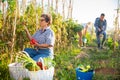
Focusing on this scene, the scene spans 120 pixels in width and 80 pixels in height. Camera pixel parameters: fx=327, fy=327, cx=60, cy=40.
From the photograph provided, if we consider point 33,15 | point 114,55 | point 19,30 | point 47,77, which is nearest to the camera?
point 47,77

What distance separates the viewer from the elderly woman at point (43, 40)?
657 centimetres

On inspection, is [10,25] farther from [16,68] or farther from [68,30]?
[68,30]

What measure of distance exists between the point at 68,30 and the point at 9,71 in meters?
6.05

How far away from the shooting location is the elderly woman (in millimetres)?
6570

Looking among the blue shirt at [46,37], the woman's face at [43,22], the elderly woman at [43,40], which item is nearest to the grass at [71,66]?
the elderly woman at [43,40]

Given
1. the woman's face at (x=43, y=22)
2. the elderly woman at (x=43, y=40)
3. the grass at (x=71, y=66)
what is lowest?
the grass at (x=71, y=66)

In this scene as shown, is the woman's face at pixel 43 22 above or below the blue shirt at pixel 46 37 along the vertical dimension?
above

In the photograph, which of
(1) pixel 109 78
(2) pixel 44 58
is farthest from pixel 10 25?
(1) pixel 109 78

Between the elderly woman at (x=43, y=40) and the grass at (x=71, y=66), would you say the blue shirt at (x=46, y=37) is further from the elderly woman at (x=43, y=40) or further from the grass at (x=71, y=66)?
the grass at (x=71, y=66)

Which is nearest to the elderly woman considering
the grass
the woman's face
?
the woman's face

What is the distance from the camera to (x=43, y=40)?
6.72 meters

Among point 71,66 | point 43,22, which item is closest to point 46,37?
point 43,22

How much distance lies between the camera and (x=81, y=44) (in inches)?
551

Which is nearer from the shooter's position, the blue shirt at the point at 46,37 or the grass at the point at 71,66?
the blue shirt at the point at 46,37
